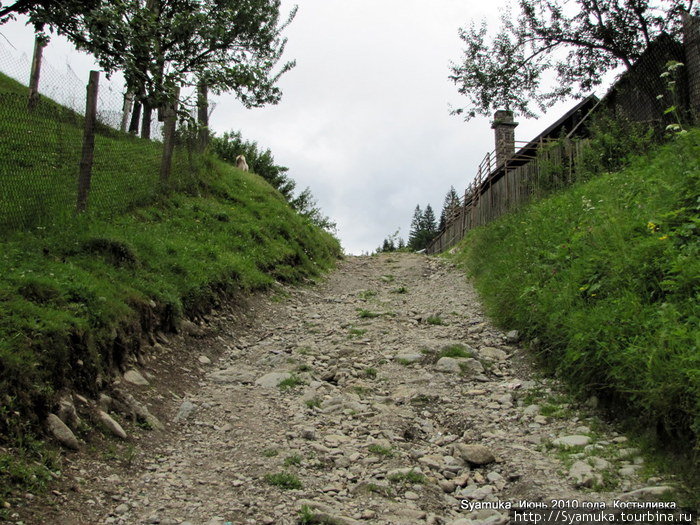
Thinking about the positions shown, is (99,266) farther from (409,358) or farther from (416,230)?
(416,230)

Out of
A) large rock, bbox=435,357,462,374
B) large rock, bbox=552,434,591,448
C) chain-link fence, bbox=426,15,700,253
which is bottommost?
large rock, bbox=552,434,591,448

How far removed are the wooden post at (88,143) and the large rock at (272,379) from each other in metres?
3.99

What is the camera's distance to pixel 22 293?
4.74 metres

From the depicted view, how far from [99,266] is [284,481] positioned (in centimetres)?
400

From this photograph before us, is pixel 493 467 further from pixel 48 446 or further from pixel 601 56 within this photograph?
pixel 601 56

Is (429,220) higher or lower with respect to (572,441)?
higher

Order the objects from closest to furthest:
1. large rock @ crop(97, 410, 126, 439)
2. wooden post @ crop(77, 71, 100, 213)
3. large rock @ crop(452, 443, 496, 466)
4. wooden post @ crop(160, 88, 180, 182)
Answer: large rock @ crop(452, 443, 496, 466) → large rock @ crop(97, 410, 126, 439) → wooden post @ crop(77, 71, 100, 213) → wooden post @ crop(160, 88, 180, 182)

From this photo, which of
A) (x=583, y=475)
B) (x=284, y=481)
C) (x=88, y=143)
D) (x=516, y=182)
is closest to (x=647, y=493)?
(x=583, y=475)

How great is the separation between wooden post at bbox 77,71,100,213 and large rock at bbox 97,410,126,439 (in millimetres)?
4355

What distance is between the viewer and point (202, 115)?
64.4 feet

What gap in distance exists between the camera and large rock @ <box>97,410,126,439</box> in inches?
170

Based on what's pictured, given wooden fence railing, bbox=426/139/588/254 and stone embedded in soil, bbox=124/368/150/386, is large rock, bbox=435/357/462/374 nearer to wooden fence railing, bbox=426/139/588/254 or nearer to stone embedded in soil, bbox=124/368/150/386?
stone embedded in soil, bbox=124/368/150/386

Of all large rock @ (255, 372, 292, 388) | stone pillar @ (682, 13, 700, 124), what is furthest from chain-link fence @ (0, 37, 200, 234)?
stone pillar @ (682, 13, 700, 124)

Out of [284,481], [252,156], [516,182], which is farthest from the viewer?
[252,156]
